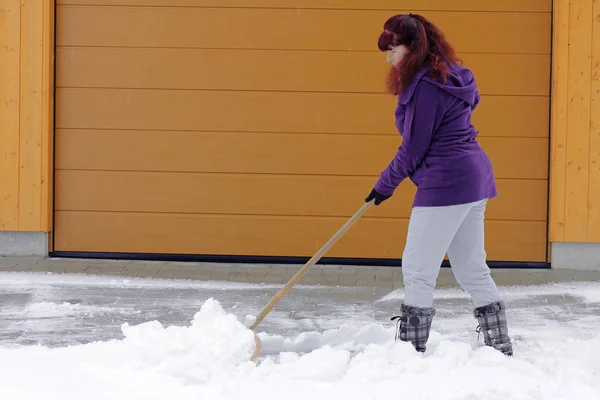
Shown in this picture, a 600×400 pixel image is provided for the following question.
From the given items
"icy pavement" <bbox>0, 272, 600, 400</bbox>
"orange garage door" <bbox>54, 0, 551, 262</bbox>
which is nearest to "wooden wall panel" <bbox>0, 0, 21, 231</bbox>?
"orange garage door" <bbox>54, 0, 551, 262</bbox>

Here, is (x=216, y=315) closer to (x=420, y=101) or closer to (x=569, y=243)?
(x=420, y=101)

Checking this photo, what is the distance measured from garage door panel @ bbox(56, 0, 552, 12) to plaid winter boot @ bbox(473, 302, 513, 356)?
11.3ft

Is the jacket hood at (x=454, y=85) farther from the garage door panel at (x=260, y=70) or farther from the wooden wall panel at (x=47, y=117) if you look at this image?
the wooden wall panel at (x=47, y=117)

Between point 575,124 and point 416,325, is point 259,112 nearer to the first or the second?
point 575,124

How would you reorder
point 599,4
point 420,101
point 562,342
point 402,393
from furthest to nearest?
1. point 599,4
2. point 562,342
3. point 420,101
4. point 402,393

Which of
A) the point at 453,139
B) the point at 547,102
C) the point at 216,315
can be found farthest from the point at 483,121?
the point at 216,315

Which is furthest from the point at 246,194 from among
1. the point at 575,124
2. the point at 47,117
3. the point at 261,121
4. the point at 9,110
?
the point at 575,124

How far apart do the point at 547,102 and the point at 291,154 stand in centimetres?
198

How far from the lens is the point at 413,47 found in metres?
4.96

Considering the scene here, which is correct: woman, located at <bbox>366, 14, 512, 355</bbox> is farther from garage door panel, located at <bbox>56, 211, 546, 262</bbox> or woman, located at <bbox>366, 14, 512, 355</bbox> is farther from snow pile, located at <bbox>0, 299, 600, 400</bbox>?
garage door panel, located at <bbox>56, 211, 546, 262</bbox>

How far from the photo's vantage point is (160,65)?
26.9ft

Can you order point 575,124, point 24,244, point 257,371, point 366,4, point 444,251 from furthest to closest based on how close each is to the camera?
point 24,244
point 366,4
point 575,124
point 444,251
point 257,371

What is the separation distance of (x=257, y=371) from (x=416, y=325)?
2.86 ft

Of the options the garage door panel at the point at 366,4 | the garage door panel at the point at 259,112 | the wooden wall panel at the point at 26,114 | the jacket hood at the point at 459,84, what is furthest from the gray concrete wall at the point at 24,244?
the jacket hood at the point at 459,84
